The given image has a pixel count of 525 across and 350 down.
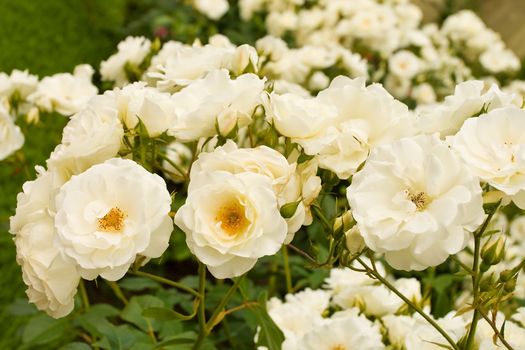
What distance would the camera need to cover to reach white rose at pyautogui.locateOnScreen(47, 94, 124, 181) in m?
1.10

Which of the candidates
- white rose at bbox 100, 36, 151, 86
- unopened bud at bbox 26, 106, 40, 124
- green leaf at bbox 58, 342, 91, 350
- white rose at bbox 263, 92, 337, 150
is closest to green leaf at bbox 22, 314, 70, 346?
green leaf at bbox 58, 342, 91, 350

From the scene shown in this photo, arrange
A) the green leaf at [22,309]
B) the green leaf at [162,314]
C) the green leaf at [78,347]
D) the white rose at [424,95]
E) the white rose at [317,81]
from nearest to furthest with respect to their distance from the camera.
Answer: the green leaf at [162,314], the green leaf at [78,347], the green leaf at [22,309], the white rose at [317,81], the white rose at [424,95]

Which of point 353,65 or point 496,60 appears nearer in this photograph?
point 353,65

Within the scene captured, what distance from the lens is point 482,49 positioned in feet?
13.4

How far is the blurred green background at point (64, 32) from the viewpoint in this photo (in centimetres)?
338

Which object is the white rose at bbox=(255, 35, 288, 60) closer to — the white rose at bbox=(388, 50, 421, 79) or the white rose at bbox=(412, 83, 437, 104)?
the white rose at bbox=(388, 50, 421, 79)

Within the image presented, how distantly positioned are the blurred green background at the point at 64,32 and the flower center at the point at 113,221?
1.91 meters

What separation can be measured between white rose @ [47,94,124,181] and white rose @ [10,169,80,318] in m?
0.03

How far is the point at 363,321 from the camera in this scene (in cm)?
142

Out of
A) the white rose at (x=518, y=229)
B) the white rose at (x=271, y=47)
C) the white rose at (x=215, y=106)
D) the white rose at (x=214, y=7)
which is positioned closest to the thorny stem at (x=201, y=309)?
the white rose at (x=215, y=106)

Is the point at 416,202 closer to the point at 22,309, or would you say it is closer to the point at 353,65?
the point at 22,309

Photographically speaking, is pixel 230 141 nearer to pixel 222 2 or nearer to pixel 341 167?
pixel 341 167

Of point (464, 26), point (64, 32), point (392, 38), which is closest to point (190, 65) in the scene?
point (392, 38)

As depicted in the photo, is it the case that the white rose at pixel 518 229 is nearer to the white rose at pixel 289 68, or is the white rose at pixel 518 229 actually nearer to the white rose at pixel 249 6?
the white rose at pixel 289 68
